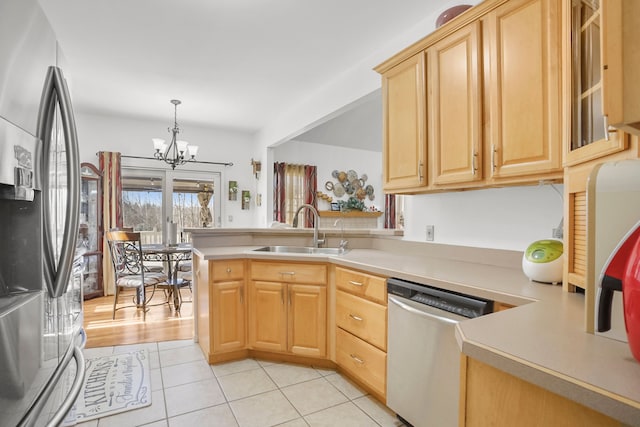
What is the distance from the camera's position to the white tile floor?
185 cm

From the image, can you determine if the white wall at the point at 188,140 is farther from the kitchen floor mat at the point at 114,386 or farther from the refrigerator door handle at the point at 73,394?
the refrigerator door handle at the point at 73,394

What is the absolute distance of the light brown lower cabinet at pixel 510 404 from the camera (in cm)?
69

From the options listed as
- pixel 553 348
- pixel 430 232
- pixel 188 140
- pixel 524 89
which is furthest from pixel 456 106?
pixel 188 140

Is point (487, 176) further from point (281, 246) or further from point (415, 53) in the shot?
point (281, 246)

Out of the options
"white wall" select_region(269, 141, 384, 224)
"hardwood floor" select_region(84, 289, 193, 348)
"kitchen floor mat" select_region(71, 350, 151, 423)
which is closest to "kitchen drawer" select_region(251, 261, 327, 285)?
"kitchen floor mat" select_region(71, 350, 151, 423)

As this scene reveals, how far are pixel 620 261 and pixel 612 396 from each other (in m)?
0.33

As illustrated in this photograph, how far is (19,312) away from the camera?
673 millimetres

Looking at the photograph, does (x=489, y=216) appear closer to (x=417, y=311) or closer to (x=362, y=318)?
(x=417, y=311)

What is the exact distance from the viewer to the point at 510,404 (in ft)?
2.60

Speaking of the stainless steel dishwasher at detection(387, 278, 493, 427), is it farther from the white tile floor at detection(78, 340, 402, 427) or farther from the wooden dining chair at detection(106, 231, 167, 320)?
the wooden dining chair at detection(106, 231, 167, 320)

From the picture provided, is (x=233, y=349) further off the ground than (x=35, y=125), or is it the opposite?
(x=35, y=125)

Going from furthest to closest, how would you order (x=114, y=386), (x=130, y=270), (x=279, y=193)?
(x=279, y=193) < (x=130, y=270) < (x=114, y=386)

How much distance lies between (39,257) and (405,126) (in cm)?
202

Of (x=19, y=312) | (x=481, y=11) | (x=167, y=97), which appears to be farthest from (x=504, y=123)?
(x=167, y=97)
